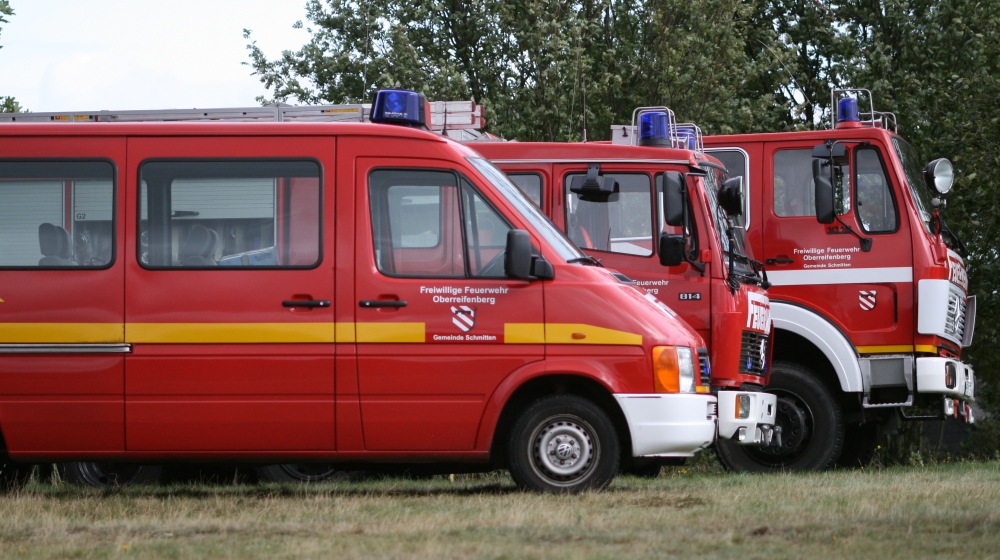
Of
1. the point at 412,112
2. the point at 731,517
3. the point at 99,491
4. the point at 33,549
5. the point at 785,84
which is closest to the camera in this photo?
the point at 33,549

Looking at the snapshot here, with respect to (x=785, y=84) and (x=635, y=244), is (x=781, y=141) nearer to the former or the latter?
(x=635, y=244)

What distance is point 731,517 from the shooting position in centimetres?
762

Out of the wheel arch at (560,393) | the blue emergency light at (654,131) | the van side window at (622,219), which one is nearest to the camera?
the wheel arch at (560,393)

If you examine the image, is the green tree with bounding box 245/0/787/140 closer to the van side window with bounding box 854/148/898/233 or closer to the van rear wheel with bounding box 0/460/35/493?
the van side window with bounding box 854/148/898/233

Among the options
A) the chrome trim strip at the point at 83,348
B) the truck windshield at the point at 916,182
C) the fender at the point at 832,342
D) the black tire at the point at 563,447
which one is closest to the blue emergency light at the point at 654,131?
the fender at the point at 832,342

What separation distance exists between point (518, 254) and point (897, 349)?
16.3 ft

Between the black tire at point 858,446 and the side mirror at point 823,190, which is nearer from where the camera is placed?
the side mirror at point 823,190

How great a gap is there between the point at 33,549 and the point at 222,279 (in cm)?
245

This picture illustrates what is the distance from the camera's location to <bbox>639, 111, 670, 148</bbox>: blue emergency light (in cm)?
1116

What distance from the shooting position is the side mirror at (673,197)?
33.7ft

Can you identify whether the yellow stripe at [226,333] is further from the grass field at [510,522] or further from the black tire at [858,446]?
the black tire at [858,446]

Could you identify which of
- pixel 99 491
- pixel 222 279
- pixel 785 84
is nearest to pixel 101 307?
pixel 222 279

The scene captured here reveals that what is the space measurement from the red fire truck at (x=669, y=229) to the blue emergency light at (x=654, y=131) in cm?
23

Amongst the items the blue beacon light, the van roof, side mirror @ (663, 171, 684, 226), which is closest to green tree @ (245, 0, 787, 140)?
the blue beacon light
